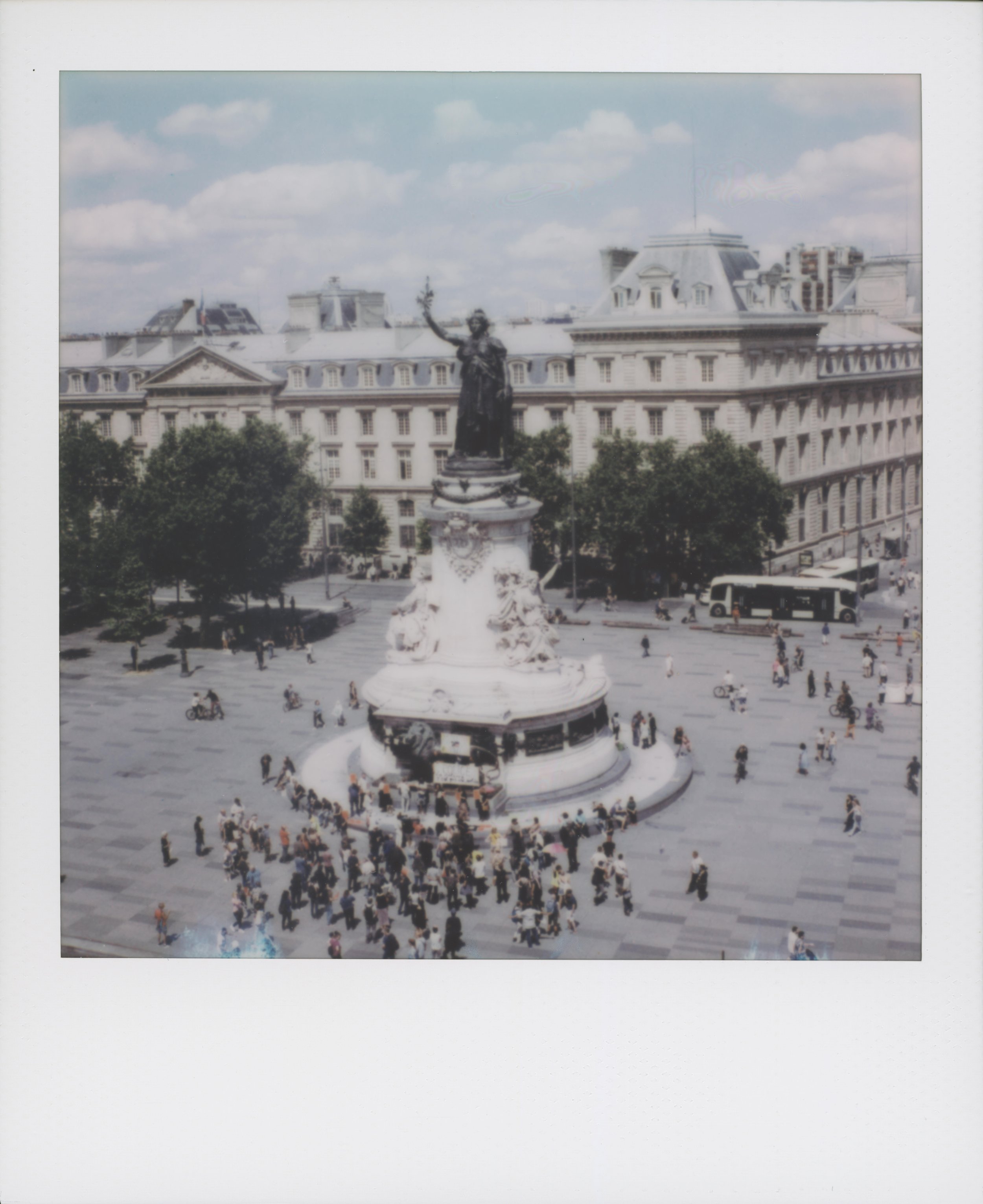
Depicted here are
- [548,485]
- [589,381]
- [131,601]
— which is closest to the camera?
[131,601]

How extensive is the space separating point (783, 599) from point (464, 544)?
17795mm

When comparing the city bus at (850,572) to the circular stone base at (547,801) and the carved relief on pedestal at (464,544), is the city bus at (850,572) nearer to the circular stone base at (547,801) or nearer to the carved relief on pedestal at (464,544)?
the circular stone base at (547,801)

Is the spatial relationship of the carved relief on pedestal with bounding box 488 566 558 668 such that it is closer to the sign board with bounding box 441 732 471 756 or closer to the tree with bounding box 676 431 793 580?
the sign board with bounding box 441 732 471 756

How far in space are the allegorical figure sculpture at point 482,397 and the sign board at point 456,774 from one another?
228 inches

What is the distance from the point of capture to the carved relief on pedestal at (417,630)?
2461 centimetres

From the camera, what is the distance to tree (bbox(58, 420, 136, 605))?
89.2 feet

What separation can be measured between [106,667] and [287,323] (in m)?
17.3

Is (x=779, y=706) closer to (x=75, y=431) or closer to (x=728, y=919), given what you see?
(x=728, y=919)

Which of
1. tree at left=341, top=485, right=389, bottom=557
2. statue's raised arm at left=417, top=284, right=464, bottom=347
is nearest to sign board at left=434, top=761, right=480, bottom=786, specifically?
statue's raised arm at left=417, top=284, right=464, bottom=347

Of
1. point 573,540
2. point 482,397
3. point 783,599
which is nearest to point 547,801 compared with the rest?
point 482,397

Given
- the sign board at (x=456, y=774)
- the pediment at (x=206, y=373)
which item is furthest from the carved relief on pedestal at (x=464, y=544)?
the pediment at (x=206, y=373)

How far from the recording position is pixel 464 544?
24.2m

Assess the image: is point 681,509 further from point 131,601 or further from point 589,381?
point 131,601

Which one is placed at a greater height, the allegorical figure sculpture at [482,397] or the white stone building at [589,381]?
the white stone building at [589,381]
